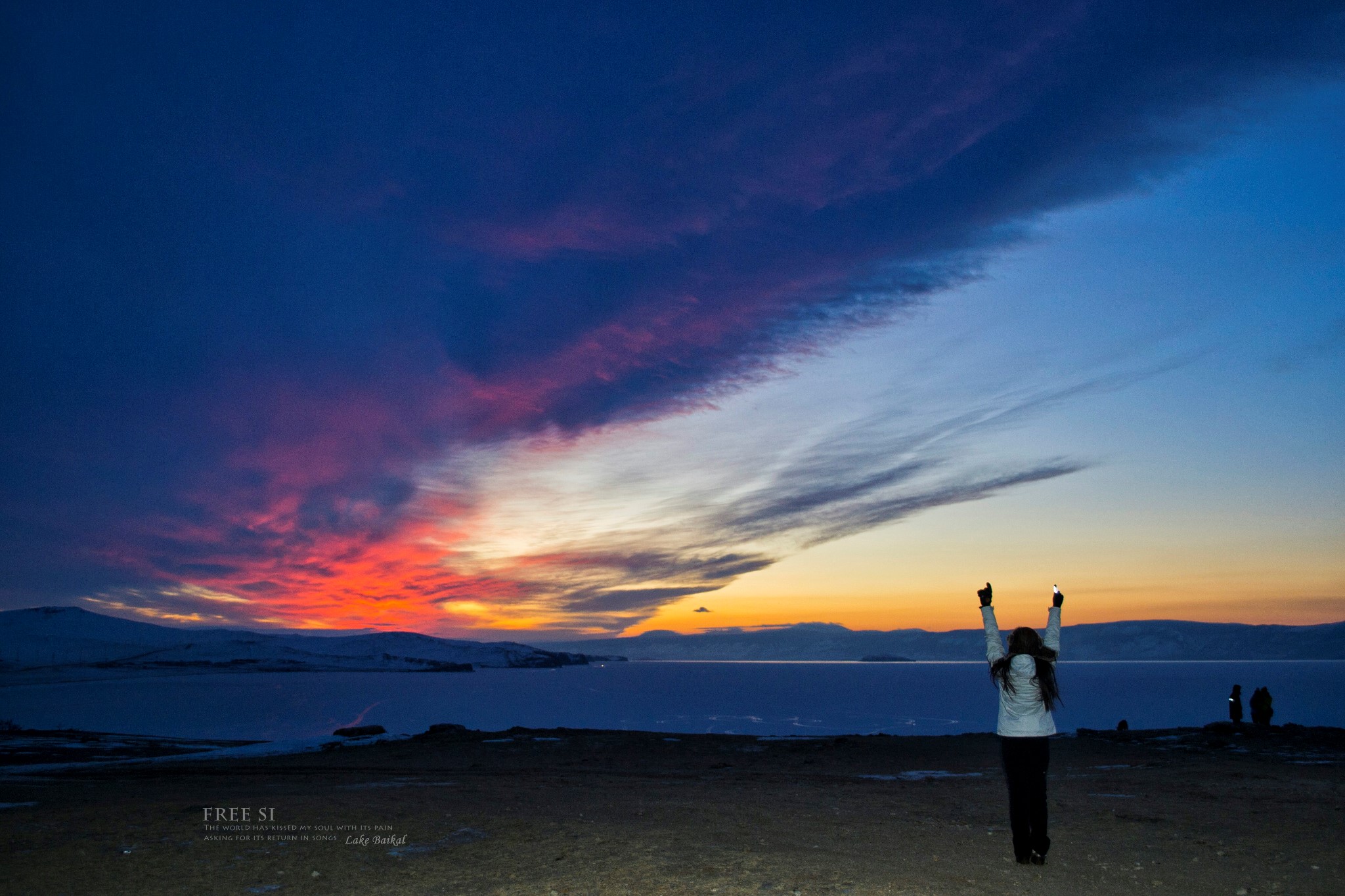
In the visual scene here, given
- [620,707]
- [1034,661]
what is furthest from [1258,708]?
[620,707]

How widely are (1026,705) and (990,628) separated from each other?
810 millimetres

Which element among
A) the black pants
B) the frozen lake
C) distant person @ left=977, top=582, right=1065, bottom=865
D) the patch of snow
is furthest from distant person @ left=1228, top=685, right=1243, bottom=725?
distant person @ left=977, top=582, right=1065, bottom=865

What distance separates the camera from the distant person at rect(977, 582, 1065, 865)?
7.73m

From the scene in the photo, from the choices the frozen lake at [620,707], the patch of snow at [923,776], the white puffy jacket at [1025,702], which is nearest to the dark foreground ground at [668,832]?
the patch of snow at [923,776]

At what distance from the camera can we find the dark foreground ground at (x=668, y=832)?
25.9 feet

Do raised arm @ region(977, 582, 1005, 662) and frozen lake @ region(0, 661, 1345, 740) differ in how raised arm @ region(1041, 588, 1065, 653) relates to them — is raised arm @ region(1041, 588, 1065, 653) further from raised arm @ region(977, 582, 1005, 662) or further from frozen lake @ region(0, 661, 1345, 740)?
frozen lake @ region(0, 661, 1345, 740)

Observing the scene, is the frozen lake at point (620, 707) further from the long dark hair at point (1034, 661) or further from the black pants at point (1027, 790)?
the long dark hair at point (1034, 661)

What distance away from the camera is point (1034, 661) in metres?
7.81

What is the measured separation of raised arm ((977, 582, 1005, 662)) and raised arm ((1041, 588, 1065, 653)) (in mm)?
439

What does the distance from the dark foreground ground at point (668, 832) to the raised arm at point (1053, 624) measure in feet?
7.52

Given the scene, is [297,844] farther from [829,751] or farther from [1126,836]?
[829,751]

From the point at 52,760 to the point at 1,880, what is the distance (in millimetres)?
24333

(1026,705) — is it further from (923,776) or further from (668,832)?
(923,776)

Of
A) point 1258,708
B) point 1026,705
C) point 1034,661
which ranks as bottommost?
point 1258,708
